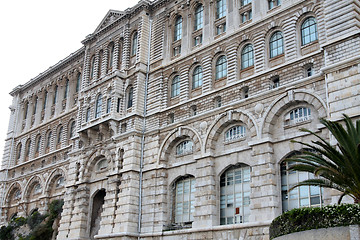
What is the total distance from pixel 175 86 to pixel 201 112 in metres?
4.66

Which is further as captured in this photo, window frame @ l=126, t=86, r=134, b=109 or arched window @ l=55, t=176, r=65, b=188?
arched window @ l=55, t=176, r=65, b=188

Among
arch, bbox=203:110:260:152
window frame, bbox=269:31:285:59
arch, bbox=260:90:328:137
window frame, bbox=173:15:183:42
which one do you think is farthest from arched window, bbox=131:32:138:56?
arch, bbox=260:90:328:137

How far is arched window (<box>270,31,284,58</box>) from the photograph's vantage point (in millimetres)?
31556

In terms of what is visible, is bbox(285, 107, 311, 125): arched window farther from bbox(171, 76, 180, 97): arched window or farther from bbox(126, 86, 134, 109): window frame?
bbox(126, 86, 134, 109): window frame

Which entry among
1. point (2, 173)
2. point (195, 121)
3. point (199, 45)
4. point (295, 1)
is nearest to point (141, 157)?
point (195, 121)

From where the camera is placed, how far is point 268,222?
1084 inches

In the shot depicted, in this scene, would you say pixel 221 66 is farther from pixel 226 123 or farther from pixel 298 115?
pixel 298 115

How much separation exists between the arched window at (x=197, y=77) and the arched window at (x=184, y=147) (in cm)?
449

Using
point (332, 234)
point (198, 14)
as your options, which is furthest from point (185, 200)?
point (332, 234)

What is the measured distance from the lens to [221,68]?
35.1 m

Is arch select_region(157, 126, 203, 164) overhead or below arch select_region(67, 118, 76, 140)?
below

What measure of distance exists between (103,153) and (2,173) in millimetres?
24264

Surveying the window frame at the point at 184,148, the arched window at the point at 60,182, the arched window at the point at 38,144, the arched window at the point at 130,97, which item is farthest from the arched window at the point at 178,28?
the arched window at the point at 38,144

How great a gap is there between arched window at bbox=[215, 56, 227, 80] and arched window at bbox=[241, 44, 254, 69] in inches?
63.9
